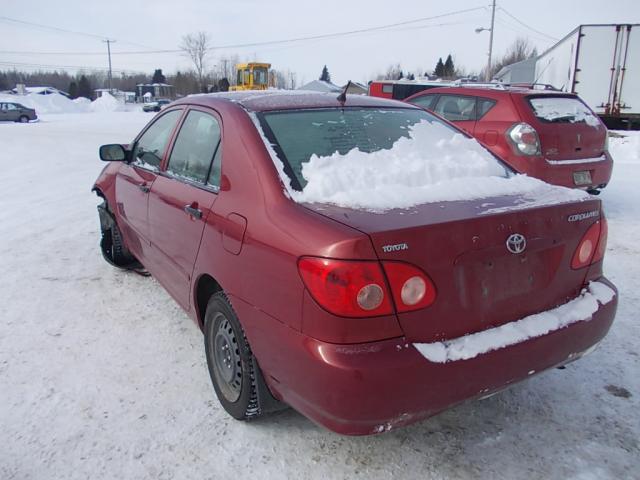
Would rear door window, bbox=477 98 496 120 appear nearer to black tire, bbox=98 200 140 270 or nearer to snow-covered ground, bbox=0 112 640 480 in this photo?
snow-covered ground, bbox=0 112 640 480

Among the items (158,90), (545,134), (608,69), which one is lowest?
(545,134)

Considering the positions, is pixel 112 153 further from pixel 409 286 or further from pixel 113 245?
pixel 409 286

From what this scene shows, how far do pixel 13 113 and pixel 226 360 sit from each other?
34.1 metres

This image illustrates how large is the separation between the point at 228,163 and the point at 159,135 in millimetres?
1411

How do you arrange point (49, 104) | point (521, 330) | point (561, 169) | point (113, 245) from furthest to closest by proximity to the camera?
point (49, 104), point (561, 169), point (113, 245), point (521, 330)

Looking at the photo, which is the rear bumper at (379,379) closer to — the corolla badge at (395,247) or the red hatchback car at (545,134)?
the corolla badge at (395,247)

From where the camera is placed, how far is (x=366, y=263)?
1.84 meters

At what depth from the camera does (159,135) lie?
3746 mm

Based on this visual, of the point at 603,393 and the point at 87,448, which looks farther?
the point at 603,393

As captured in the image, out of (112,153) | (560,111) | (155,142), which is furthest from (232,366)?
(560,111)

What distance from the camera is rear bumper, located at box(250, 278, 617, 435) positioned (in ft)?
6.04

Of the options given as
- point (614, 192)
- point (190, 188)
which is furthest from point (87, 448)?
point (614, 192)

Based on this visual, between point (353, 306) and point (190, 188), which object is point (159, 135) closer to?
point (190, 188)

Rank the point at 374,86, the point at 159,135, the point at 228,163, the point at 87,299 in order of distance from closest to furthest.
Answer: the point at 228,163
the point at 159,135
the point at 87,299
the point at 374,86
